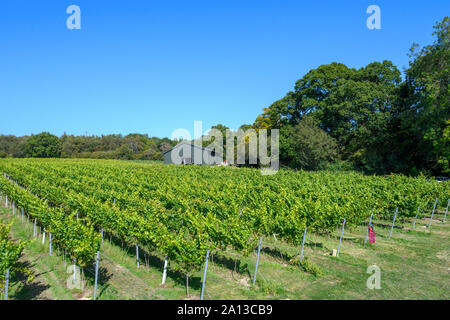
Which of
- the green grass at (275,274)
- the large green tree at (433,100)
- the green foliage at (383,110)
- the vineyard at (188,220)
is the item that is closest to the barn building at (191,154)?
the green foliage at (383,110)

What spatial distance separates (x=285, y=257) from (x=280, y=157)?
130ft

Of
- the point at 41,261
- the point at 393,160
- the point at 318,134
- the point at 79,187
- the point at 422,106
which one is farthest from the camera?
the point at 318,134

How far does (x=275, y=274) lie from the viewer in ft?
34.0

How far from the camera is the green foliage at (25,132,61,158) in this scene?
88106 millimetres

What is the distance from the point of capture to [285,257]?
12.1 m

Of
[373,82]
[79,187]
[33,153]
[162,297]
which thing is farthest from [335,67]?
[33,153]

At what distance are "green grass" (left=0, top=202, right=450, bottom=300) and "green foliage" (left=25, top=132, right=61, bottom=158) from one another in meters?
88.5

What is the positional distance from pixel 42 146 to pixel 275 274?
3802 inches

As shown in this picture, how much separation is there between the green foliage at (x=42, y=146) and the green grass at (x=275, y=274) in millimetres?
88467

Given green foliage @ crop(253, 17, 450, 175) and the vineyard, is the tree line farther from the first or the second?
the vineyard

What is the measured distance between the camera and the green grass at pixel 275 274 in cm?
888

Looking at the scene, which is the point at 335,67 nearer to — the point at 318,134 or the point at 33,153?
the point at 318,134

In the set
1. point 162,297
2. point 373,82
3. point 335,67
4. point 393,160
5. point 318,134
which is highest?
point 335,67

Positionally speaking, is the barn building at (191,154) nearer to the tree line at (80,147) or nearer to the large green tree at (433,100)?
the tree line at (80,147)
